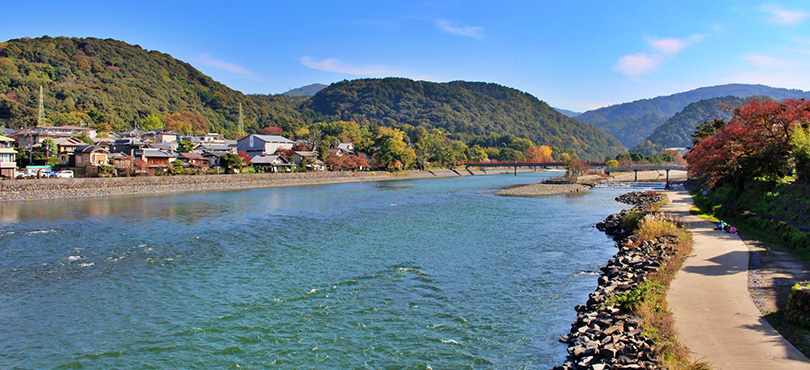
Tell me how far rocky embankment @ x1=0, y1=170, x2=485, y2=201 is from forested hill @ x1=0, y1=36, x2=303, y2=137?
3783 centimetres

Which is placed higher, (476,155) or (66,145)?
(476,155)

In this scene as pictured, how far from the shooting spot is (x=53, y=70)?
9219cm

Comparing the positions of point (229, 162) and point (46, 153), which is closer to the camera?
point (46, 153)

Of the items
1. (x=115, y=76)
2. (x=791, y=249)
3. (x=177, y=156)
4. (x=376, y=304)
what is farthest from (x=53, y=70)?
(x=791, y=249)

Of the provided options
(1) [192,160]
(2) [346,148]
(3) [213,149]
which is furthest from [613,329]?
(2) [346,148]

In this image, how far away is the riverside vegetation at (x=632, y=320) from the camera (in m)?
6.55

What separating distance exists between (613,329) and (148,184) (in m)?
38.4

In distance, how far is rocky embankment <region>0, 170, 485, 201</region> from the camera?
30.4 meters

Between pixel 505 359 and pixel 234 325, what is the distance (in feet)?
18.0

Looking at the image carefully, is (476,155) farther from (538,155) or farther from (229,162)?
(229,162)

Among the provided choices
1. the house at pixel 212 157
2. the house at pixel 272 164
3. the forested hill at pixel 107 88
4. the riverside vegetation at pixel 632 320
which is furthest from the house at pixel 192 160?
the riverside vegetation at pixel 632 320

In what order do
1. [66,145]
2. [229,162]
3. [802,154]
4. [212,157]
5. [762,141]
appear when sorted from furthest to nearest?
[212,157] → [229,162] → [66,145] → [762,141] → [802,154]

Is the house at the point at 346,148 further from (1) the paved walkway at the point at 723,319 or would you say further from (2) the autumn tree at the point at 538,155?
(1) the paved walkway at the point at 723,319

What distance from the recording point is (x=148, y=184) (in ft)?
122
